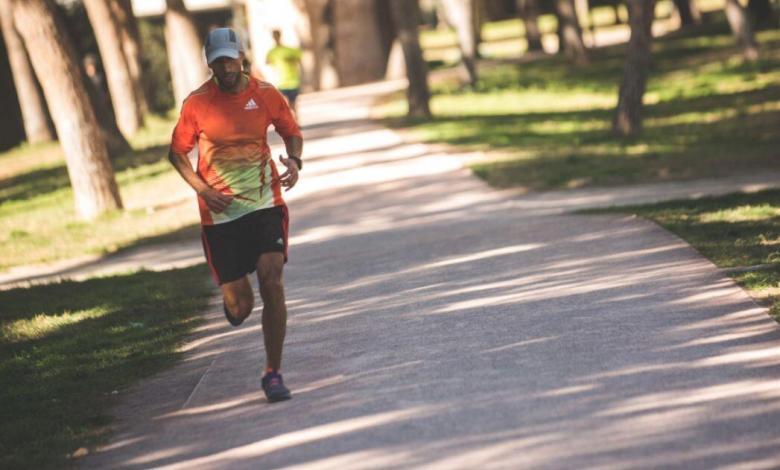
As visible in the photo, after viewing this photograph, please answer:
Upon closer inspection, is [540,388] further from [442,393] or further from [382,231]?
[382,231]

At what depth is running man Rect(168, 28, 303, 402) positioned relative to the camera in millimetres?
7371

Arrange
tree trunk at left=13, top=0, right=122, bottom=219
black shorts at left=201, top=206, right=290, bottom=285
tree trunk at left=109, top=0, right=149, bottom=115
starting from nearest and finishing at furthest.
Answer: black shorts at left=201, top=206, right=290, bottom=285
tree trunk at left=13, top=0, right=122, bottom=219
tree trunk at left=109, top=0, right=149, bottom=115

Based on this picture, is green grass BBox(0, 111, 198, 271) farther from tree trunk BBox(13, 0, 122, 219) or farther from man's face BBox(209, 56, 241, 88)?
man's face BBox(209, 56, 241, 88)

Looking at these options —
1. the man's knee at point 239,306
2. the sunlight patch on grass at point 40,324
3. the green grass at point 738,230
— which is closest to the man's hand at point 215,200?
the man's knee at point 239,306

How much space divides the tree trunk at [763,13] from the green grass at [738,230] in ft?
105

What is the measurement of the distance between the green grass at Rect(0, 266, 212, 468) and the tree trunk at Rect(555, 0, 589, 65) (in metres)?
27.6

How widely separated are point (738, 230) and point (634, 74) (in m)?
10.6

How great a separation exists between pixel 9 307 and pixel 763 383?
7099 millimetres

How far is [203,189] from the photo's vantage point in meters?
7.45

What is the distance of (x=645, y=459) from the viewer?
18.4 feet

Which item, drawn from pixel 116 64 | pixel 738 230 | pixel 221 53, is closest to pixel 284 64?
pixel 116 64

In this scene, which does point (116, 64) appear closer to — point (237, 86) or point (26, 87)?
point (26, 87)

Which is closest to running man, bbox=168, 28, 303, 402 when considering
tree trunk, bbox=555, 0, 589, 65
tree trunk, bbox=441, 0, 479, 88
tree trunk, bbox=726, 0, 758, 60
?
tree trunk, bbox=441, 0, 479, 88

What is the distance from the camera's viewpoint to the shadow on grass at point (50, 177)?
969 inches
